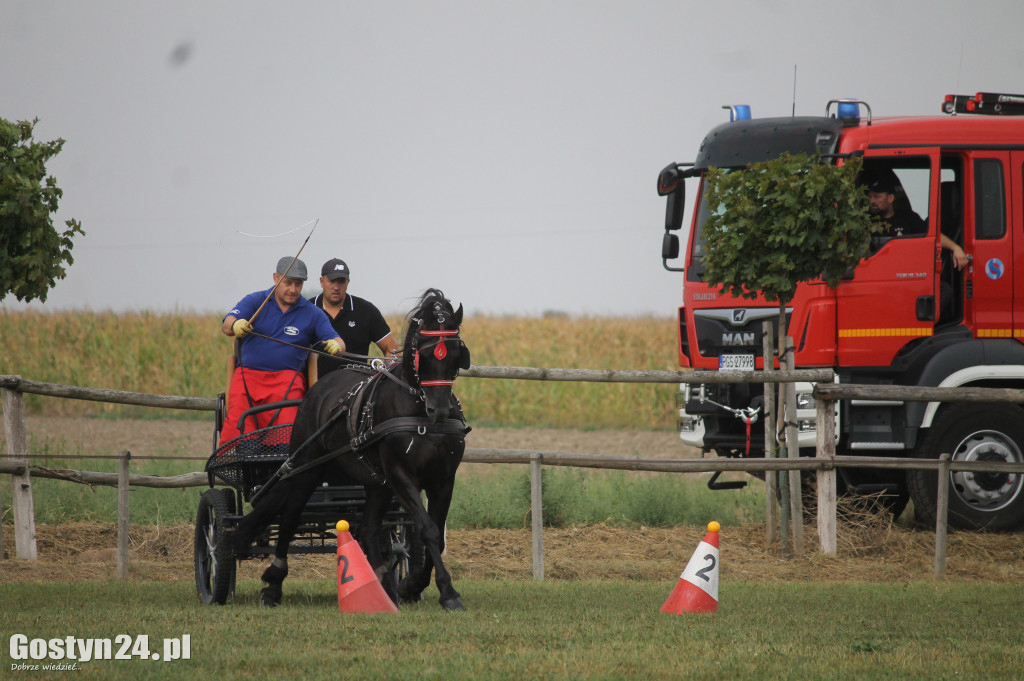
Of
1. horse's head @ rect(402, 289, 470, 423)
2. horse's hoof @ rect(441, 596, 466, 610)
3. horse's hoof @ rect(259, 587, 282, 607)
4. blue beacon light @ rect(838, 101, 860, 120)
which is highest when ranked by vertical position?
blue beacon light @ rect(838, 101, 860, 120)

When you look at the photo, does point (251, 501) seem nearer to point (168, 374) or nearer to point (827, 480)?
point (827, 480)

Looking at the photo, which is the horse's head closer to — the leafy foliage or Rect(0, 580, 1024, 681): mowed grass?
Rect(0, 580, 1024, 681): mowed grass

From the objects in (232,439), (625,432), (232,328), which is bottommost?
(625,432)

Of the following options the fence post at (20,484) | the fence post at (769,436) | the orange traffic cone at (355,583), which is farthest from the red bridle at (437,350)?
the fence post at (769,436)

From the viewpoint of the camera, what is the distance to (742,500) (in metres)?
13.1

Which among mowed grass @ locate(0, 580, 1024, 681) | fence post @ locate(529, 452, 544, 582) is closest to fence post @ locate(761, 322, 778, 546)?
mowed grass @ locate(0, 580, 1024, 681)

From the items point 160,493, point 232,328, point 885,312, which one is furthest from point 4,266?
point 885,312

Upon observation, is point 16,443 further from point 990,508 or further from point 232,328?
point 990,508

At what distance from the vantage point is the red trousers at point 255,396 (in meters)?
7.75

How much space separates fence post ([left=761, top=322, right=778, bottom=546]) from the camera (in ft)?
33.9

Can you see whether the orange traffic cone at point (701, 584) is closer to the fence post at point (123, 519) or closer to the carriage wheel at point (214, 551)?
the carriage wheel at point (214, 551)

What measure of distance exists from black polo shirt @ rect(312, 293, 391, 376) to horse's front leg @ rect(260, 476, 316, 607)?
152cm

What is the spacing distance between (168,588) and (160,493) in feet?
13.3

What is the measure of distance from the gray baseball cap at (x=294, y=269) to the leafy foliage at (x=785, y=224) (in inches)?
153
